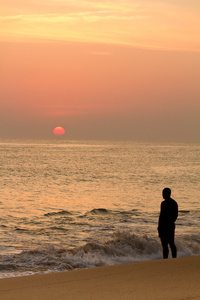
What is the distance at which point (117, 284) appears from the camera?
841 centimetres

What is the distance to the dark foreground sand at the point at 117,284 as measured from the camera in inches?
298

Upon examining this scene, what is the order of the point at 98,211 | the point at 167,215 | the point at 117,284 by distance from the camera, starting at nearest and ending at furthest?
the point at 117,284 < the point at 167,215 < the point at 98,211

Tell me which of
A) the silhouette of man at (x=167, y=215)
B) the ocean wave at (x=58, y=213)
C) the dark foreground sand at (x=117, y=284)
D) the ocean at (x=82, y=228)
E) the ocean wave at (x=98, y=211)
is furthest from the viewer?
the ocean wave at (x=98, y=211)

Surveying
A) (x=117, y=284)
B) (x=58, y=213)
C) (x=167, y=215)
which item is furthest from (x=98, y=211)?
(x=117, y=284)

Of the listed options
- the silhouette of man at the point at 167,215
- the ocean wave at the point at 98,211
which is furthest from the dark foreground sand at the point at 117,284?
the ocean wave at the point at 98,211

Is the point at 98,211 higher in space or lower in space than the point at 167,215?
lower

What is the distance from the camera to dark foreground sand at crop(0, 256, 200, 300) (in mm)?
7576

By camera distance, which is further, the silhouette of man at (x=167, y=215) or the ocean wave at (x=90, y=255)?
the ocean wave at (x=90, y=255)

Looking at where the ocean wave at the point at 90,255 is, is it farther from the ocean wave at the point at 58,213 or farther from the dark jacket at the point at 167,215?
the ocean wave at the point at 58,213

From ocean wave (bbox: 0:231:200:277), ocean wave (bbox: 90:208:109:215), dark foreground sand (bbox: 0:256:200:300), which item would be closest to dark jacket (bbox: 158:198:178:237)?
dark foreground sand (bbox: 0:256:200:300)

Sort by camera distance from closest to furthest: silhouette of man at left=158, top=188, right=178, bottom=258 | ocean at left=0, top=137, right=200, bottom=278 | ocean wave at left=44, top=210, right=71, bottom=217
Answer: silhouette of man at left=158, top=188, right=178, bottom=258 → ocean at left=0, top=137, right=200, bottom=278 → ocean wave at left=44, top=210, right=71, bottom=217

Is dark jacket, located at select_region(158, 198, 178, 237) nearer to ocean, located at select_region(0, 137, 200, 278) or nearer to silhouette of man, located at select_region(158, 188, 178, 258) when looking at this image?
silhouette of man, located at select_region(158, 188, 178, 258)

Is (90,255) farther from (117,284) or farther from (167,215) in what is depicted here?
(117,284)

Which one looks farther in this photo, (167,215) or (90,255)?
(90,255)
